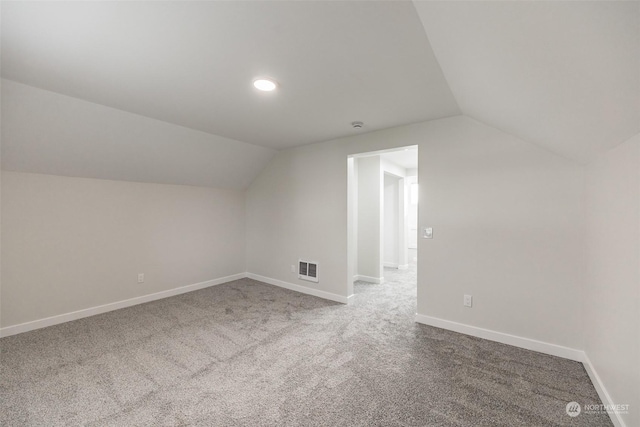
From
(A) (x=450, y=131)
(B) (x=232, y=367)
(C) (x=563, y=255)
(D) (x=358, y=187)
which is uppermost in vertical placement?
(A) (x=450, y=131)

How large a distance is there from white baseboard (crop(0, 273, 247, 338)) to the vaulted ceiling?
253cm

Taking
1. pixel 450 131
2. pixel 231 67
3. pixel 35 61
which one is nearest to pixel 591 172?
pixel 450 131

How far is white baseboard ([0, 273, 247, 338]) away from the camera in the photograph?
9.37 ft

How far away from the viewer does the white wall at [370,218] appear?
494cm

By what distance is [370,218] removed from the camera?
506 cm

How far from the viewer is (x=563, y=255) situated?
2.39 m

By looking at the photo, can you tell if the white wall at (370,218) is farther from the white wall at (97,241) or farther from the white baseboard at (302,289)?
the white wall at (97,241)

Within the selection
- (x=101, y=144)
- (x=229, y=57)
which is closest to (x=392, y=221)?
(x=229, y=57)

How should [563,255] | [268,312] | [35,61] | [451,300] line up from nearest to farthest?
[35,61] → [563,255] → [451,300] → [268,312]

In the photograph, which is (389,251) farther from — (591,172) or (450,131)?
(591,172)


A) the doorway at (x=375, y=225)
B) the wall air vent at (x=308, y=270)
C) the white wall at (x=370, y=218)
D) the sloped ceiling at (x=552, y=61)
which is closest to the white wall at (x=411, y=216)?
the doorway at (x=375, y=225)

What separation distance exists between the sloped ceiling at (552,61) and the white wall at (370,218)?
2.92 meters

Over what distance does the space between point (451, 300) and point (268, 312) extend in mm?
2221

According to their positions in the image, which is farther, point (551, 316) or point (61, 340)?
point (61, 340)
